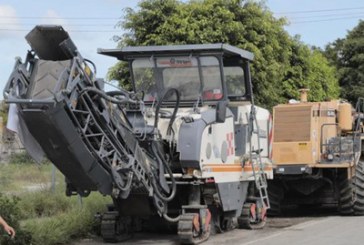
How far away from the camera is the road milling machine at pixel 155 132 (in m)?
8.44

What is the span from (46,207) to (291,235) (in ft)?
16.9

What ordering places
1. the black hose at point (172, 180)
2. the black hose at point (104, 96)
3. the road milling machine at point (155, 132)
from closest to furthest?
the road milling machine at point (155, 132) → the black hose at point (104, 96) → the black hose at point (172, 180)

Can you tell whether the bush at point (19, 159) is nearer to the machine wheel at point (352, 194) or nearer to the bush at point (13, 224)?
the machine wheel at point (352, 194)

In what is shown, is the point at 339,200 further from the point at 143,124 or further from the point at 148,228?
the point at 143,124

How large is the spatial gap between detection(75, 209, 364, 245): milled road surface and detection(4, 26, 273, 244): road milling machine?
11.8 inches

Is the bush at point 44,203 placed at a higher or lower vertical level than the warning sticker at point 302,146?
lower

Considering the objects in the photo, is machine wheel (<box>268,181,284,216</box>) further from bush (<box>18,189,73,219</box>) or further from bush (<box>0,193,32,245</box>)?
bush (<box>0,193,32,245</box>)

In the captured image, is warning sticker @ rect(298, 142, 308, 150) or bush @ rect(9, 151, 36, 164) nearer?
warning sticker @ rect(298, 142, 308, 150)

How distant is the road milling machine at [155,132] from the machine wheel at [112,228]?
18mm

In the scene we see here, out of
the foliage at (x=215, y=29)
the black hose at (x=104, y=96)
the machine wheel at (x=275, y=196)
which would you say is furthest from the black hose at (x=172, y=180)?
the foliage at (x=215, y=29)

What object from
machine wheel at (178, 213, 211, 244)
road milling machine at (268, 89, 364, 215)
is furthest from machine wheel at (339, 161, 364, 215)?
machine wheel at (178, 213, 211, 244)

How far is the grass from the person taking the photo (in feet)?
34.8

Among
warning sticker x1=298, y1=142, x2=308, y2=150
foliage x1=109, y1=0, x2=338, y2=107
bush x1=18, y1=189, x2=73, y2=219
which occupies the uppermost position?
foliage x1=109, y1=0, x2=338, y2=107

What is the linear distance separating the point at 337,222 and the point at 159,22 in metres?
9.37
